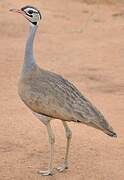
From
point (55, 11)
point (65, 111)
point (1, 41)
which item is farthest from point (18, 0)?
point (65, 111)

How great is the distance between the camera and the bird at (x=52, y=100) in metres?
6.94

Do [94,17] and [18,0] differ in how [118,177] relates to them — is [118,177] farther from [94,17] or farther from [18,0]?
[18,0]

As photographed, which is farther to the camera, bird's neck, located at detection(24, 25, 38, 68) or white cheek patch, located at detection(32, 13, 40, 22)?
bird's neck, located at detection(24, 25, 38, 68)

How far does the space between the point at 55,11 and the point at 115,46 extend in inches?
151

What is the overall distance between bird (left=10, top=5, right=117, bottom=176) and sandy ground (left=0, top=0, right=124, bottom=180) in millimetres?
404

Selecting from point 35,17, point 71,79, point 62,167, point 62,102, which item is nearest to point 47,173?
point 62,167

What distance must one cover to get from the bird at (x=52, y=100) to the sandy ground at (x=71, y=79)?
0.40 meters

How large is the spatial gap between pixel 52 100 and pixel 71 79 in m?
4.45

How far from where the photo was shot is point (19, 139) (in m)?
8.23

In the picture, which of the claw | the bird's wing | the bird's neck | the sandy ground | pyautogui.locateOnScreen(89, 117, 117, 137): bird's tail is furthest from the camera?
the sandy ground

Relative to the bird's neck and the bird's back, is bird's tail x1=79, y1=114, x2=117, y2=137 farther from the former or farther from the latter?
the bird's neck

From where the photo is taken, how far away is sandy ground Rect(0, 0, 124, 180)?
24.8 ft

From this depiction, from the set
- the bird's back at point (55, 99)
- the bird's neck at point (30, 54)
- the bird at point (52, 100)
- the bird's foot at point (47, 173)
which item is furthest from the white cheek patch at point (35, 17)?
the bird's foot at point (47, 173)

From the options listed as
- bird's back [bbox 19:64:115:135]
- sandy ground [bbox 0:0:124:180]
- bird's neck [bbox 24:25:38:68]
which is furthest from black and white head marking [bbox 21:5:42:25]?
sandy ground [bbox 0:0:124:180]
